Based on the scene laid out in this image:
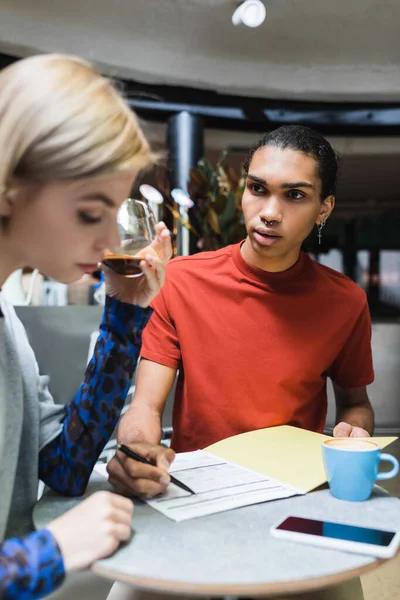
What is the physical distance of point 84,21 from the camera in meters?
4.07

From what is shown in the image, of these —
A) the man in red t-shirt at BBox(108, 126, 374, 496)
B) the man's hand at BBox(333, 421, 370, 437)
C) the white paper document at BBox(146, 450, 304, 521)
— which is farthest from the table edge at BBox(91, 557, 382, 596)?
the man in red t-shirt at BBox(108, 126, 374, 496)

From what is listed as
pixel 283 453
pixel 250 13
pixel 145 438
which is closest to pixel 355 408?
pixel 283 453

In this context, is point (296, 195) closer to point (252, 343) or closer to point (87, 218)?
point (252, 343)

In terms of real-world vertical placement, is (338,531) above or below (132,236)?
below

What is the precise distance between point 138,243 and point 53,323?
2.21m

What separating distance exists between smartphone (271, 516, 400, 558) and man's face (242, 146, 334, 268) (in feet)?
2.73

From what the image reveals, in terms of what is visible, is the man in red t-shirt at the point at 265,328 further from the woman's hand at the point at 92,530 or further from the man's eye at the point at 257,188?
the woman's hand at the point at 92,530

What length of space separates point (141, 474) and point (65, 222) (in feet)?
1.31

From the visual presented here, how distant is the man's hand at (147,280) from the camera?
1.03 meters

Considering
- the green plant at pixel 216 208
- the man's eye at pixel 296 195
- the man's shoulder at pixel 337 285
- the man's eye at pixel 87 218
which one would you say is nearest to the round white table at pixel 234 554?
the man's eye at pixel 87 218

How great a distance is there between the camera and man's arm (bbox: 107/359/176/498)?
2.94 ft

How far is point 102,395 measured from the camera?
1.04 meters

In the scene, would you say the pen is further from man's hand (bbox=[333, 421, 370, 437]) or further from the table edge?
man's hand (bbox=[333, 421, 370, 437])

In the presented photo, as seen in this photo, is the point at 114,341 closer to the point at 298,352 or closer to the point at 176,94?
the point at 298,352
